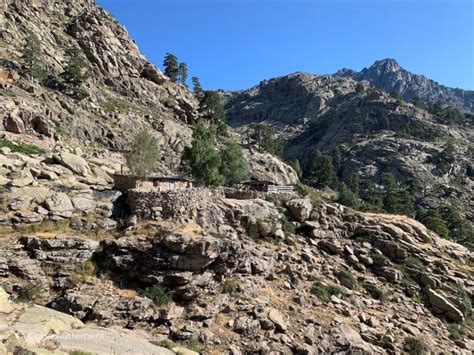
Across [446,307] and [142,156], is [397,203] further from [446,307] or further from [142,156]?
[142,156]

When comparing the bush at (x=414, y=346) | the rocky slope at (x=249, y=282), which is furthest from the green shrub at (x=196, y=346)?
the bush at (x=414, y=346)

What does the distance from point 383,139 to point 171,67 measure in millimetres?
77824

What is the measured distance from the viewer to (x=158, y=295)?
21.6m

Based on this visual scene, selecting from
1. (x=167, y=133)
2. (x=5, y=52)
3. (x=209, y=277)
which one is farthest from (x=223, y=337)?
(x=5, y=52)

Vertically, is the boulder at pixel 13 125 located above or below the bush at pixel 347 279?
above

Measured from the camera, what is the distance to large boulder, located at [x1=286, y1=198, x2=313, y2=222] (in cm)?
3716

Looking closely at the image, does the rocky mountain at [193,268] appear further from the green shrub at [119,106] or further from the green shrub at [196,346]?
the green shrub at [119,106]

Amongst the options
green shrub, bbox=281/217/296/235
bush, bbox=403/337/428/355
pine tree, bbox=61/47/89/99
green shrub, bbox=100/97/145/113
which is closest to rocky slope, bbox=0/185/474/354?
green shrub, bbox=281/217/296/235

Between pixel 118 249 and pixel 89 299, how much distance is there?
13.4ft

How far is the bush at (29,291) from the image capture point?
1862 cm

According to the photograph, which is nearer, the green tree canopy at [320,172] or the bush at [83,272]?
the bush at [83,272]

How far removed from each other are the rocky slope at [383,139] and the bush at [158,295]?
94008 mm

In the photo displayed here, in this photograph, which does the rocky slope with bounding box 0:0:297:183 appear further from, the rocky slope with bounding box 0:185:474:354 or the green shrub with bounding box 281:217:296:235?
the rocky slope with bounding box 0:185:474:354

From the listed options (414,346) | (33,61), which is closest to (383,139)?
(33,61)
